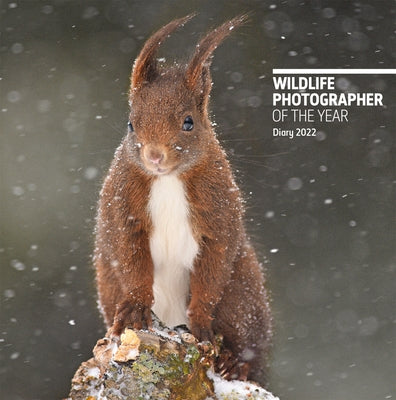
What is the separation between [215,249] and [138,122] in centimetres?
74

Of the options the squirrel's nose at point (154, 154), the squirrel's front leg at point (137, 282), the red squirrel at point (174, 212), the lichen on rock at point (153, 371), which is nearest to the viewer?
the lichen on rock at point (153, 371)

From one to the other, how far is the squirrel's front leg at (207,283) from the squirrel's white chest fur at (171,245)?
6 cm

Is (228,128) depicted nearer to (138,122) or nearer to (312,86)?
(312,86)

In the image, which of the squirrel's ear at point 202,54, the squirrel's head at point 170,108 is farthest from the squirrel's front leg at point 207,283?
the squirrel's ear at point 202,54

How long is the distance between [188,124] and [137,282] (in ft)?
2.64

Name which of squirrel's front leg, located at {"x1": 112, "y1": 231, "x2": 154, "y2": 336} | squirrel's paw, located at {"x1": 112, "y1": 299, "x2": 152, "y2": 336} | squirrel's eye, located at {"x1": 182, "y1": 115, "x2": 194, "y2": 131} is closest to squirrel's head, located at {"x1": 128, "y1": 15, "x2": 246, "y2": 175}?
squirrel's eye, located at {"x1": 182, "y1": 115, "x2": 194, "y2": 131}

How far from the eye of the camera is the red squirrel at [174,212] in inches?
141

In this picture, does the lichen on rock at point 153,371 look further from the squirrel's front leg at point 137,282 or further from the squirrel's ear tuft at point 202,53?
the squirrel's ear tuft at point 202,53

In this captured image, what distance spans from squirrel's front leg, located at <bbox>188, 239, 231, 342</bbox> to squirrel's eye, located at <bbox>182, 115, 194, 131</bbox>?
1.88 feet

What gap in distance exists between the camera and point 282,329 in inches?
225

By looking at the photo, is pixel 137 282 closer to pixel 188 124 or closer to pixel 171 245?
pixel 171 245

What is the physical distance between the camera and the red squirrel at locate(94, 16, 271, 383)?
3.58m

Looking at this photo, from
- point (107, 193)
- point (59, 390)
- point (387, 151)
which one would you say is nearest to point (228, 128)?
point (387, 151)

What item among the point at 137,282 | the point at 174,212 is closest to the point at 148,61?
the point at 174,212
